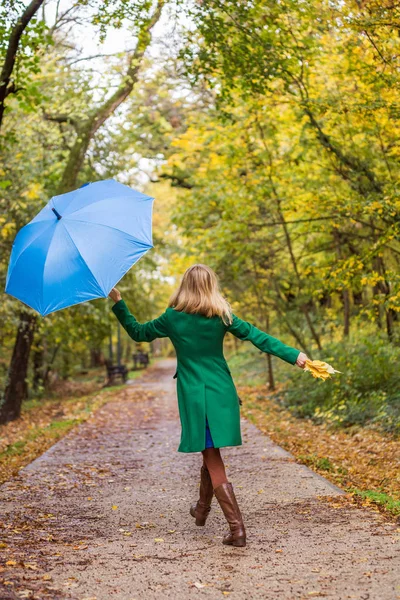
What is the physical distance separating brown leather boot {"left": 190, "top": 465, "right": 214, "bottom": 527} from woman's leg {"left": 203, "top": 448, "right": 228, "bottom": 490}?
293mm

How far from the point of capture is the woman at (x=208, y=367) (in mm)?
5082

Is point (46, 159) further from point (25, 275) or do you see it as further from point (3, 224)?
point (25, 275)

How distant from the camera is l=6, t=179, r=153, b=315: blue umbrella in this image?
16.9 feet

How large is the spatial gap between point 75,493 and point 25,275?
2.86m

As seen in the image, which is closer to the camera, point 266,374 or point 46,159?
point 46,159

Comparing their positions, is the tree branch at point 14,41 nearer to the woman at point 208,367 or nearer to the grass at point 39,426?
the grass at point 39,426

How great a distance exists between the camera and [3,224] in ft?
51.1

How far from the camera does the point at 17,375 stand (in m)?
16.0

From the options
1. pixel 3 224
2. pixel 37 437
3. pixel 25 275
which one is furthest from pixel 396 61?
pixel 3 224

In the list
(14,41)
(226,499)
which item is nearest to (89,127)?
(14,41)

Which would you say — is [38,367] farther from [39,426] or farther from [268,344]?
[268,344]

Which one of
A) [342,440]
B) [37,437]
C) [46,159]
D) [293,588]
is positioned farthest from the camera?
[46,159]

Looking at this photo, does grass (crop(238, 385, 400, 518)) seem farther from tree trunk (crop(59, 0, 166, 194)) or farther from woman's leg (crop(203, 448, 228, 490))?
tree trunk (crop(59, 0, 166, 194))

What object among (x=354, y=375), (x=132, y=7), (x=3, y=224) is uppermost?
(x=132, y=7)
